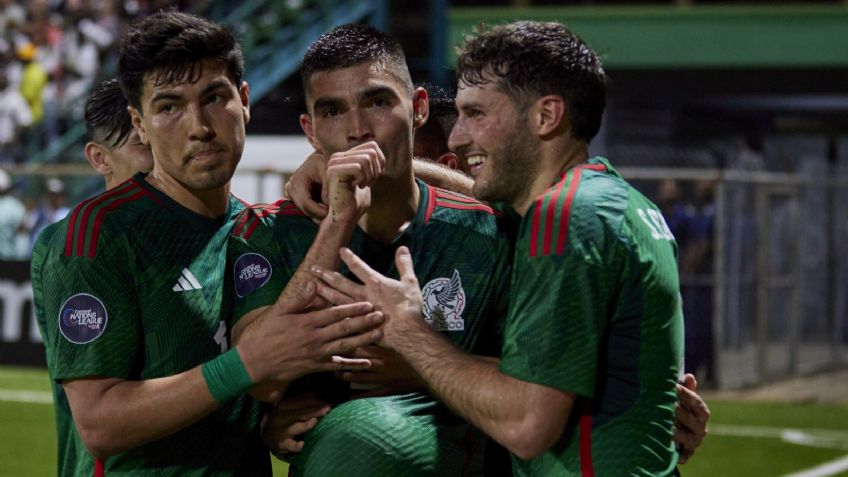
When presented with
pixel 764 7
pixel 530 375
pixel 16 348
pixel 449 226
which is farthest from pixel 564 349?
pixel 764 7

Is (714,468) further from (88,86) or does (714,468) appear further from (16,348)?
(88,86)

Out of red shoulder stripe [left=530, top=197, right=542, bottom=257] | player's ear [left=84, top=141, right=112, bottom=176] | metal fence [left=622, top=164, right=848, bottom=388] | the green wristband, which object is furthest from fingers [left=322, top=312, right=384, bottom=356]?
metal fence [left=622, top=164, right=848, bottom=388]

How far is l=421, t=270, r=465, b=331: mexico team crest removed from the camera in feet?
11.9

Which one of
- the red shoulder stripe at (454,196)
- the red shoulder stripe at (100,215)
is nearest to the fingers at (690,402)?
the red shoulder stripe at (454,196)

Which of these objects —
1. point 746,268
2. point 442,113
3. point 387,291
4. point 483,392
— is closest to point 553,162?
point 387,291

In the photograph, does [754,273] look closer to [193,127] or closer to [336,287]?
[193,127]

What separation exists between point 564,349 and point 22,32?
62.6 ft

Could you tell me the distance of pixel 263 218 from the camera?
3725 millimetres

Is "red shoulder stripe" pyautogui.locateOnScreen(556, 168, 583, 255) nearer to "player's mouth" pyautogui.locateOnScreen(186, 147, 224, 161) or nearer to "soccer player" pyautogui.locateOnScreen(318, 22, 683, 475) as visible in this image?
"soccer player" pyautogui.locateOnScreen(318, 22, 683, 475)

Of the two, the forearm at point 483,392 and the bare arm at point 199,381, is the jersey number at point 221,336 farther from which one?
the forearm at point 483,392

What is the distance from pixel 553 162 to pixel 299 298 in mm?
761

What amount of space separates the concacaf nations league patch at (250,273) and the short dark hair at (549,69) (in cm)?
81

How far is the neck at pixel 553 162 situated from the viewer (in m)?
3.39

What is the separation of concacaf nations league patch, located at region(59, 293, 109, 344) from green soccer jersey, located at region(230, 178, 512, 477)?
40cm
